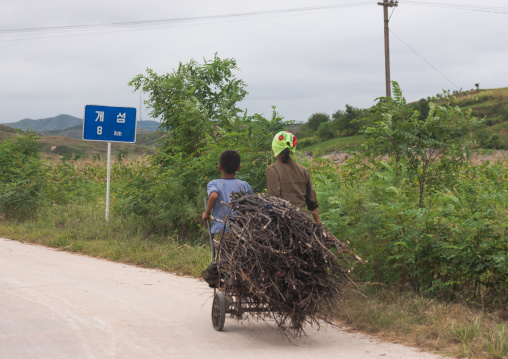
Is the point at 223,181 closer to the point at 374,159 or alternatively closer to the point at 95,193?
the point at 374,159

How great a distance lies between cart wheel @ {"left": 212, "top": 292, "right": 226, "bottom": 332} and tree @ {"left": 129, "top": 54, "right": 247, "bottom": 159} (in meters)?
6.57

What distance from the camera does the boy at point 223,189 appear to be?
6.70 metres

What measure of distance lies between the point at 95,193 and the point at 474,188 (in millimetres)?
15057

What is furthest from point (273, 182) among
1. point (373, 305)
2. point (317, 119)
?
point (317, 119)

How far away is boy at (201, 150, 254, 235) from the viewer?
22.0 feet

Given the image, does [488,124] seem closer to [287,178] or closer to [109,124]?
[109,124]

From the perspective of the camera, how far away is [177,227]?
45.2ft

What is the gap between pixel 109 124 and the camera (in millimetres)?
15883

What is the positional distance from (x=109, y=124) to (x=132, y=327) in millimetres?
9841

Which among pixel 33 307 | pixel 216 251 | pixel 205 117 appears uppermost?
pixel 205 117

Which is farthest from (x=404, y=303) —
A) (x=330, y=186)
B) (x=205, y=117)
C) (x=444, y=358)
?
(x=205, y=117)

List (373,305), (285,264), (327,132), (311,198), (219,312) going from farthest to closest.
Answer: (327,132), (373,305), (311,198), (219,312), (285,264)

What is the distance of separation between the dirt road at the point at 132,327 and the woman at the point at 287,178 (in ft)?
4.81

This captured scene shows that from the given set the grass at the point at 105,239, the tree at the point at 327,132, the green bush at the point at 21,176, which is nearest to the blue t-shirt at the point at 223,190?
the grass at the point at 105,239
